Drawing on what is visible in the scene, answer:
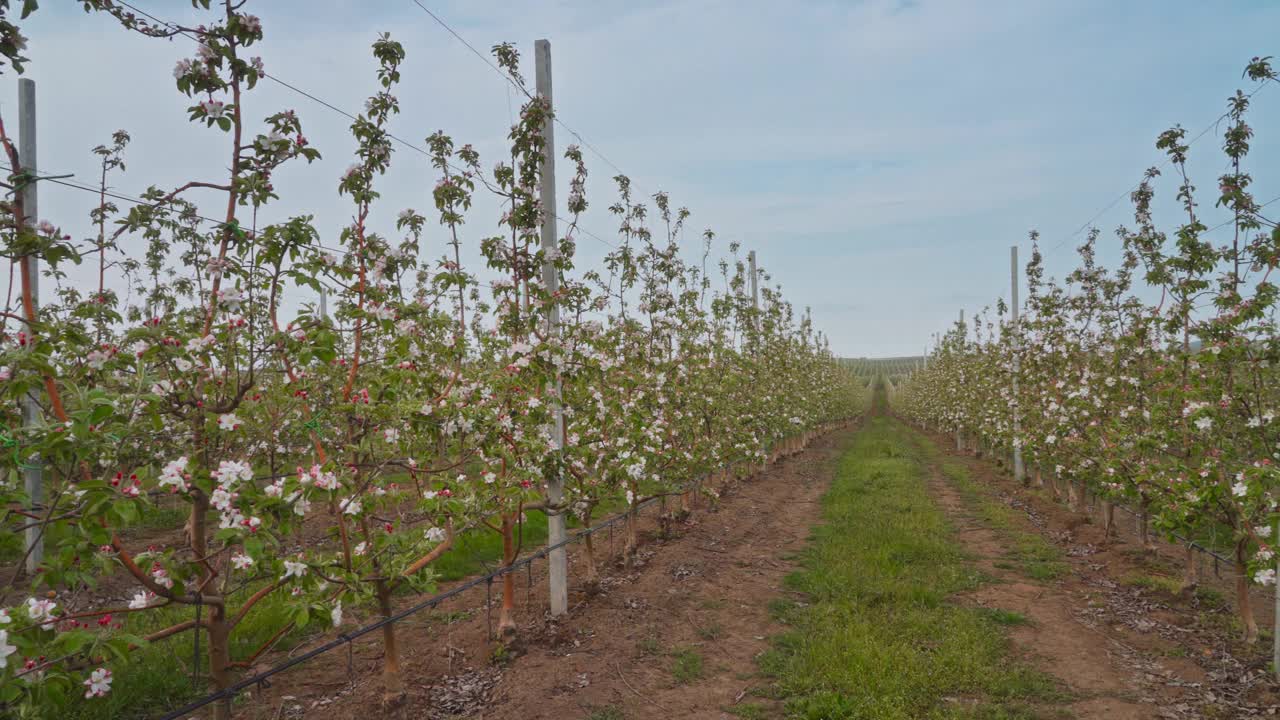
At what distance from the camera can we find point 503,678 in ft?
20.9

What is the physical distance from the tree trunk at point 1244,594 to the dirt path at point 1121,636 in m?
0.20

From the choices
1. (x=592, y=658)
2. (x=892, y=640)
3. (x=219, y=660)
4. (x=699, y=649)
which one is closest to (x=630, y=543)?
(x=699, y=649)

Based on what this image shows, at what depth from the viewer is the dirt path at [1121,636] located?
19.2 ft

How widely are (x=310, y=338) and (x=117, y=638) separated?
175 cm

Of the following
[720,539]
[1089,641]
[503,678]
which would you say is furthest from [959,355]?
[503,678]

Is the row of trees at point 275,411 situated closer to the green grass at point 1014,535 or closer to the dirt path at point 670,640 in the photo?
the dirt path at point 670,640

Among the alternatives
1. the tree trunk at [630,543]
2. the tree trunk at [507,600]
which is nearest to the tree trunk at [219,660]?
the tree trunk at [507,600]

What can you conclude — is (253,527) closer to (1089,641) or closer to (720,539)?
(1089,641)

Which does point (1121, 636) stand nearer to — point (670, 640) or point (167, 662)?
point (670, 640)

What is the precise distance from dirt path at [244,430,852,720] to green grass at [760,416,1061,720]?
502mm

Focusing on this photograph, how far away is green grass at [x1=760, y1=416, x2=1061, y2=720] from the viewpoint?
581 cm

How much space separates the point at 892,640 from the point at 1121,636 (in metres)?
2.73

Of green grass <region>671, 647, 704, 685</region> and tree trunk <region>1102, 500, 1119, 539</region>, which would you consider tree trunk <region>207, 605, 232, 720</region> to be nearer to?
green grass <region>671, 647, 704, 685</region>

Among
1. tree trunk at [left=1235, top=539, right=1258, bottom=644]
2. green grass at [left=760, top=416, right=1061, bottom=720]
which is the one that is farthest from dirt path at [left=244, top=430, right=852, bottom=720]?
tree trunk at [left=1235, top=539, right=1258, bottom=644]
